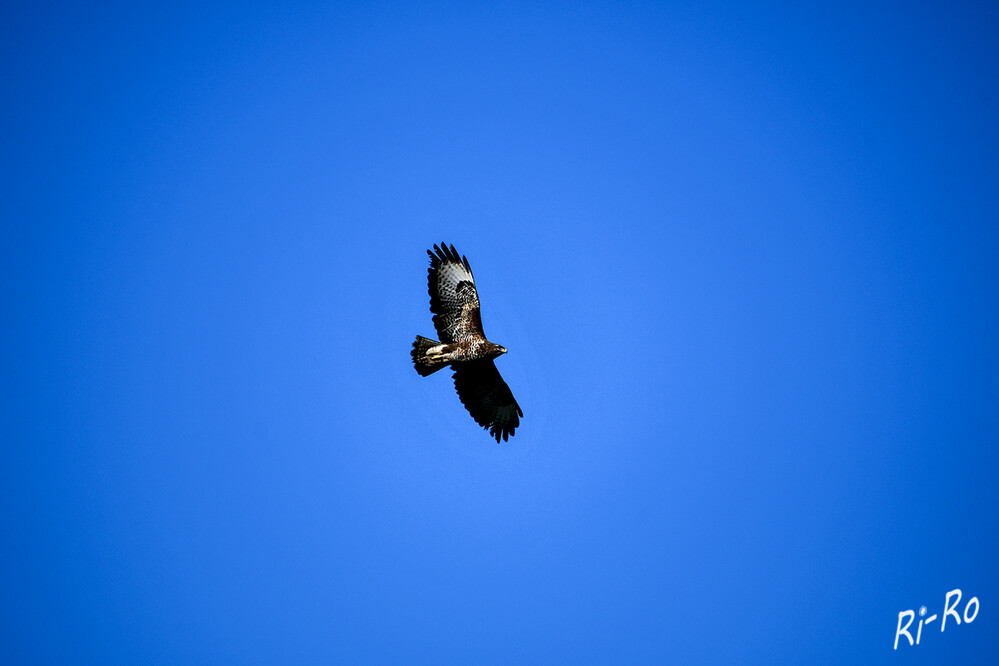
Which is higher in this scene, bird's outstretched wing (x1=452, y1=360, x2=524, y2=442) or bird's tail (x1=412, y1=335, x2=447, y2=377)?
bird's outstretched wing (x1=452, y1=360, x2=524, y2=442)

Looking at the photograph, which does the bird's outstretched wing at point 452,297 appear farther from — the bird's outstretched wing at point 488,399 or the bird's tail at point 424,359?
the bird's outstretched wing at point 488,399

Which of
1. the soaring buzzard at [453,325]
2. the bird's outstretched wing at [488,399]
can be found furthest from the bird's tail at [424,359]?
the bird's outstretched wing at [488,399]

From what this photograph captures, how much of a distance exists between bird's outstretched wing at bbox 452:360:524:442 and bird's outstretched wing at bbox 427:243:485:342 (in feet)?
3.24

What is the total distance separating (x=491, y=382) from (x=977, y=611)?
44.5 meters

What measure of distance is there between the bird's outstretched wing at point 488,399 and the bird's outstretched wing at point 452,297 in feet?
3.24

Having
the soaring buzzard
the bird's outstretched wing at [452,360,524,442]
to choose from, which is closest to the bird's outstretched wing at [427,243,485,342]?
the soaring buzzard

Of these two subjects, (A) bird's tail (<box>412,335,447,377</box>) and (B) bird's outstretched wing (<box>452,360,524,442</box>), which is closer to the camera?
(A) bird's tail (<box>412,335,447,377</box>)

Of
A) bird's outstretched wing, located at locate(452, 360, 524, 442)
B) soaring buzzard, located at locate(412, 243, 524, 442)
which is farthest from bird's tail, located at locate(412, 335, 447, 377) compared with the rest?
bird's outstretched wing, located at locate(452, 360, 524, 442)

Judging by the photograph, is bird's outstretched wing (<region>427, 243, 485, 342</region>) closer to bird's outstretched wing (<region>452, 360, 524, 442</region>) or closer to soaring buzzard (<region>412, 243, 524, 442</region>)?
soaring buzzard (<region>412, 243, 524, 442</region>)

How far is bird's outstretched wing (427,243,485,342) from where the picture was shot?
38.8ft

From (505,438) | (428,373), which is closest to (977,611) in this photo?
(505,438)

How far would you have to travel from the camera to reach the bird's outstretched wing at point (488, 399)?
42.2ft

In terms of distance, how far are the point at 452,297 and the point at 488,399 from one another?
7.92 feet

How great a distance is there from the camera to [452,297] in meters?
12.0
